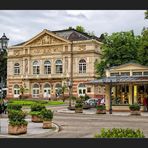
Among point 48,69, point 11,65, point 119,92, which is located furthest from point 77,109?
point 11,65

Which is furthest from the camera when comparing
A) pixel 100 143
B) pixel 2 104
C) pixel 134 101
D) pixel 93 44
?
pixel 93 44

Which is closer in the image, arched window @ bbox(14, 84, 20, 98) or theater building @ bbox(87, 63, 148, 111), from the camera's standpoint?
theater building @ bbox(87, 63, 148, 111)

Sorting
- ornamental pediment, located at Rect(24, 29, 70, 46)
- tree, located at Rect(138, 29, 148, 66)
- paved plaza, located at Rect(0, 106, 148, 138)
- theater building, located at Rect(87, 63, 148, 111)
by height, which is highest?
Answer: ornamental pediment, located at Rect(24, 29, 70, 46)

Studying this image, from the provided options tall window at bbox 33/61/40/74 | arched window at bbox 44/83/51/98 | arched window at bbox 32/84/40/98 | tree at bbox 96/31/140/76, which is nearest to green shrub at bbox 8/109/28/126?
tree at bbox 96/31/140/76

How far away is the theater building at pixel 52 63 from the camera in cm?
7194

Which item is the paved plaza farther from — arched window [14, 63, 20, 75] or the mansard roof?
→ arched window [14, 63, 20, 75]

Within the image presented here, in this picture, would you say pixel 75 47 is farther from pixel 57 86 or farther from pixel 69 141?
pixel 69 141

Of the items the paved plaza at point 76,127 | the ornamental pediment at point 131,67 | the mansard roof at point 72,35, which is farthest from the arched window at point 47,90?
the paved plaza at point 76,127

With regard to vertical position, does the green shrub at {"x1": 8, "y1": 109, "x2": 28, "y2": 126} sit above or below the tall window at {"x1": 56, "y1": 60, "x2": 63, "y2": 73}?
below

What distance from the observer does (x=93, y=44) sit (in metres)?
70.8

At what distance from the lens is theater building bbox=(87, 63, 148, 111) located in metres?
37.6

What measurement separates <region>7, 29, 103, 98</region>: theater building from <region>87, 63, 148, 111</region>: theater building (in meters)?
30.5

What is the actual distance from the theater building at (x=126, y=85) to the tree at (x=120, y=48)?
891 cm

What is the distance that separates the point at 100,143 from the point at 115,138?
59 cm
